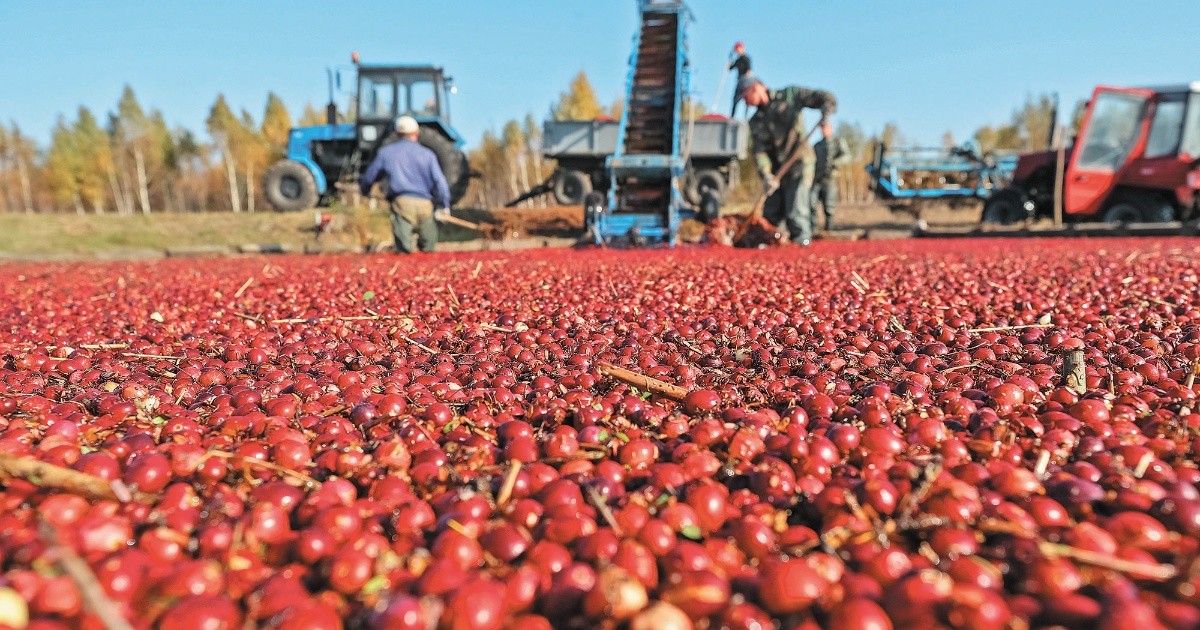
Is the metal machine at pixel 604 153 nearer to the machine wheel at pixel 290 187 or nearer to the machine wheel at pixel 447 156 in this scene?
the machine wheel at pixel 447 156

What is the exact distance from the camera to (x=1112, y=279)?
15.7 ft

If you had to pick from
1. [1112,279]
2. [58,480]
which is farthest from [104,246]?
[1112,279]

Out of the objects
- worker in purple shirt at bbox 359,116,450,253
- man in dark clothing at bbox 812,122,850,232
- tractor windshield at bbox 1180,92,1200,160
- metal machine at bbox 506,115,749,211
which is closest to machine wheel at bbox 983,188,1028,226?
tractor windshield at bbox 1180,92,1200,160

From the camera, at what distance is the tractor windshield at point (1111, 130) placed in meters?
12.4

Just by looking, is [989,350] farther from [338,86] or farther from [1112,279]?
[338,86]

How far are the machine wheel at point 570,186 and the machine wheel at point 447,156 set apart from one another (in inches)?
99.2

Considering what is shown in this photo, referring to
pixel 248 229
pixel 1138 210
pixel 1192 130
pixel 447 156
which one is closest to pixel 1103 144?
pixel 1192 130

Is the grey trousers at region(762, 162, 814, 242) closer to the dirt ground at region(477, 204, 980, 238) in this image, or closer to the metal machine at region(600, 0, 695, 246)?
the metal machine at region(600, 0, 695, 246)

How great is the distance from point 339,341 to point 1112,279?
216 inches

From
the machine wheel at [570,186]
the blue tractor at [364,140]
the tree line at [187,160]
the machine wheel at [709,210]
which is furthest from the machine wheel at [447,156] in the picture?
the tree line at [187,160]

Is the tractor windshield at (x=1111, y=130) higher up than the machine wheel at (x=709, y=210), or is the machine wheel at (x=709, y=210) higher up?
the tractor windshield at (x=1111, y=130)

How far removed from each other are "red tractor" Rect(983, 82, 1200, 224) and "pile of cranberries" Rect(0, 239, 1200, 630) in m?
11.7

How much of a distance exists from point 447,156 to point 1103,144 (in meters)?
14.3

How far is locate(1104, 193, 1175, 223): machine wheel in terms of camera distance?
39.3ft
